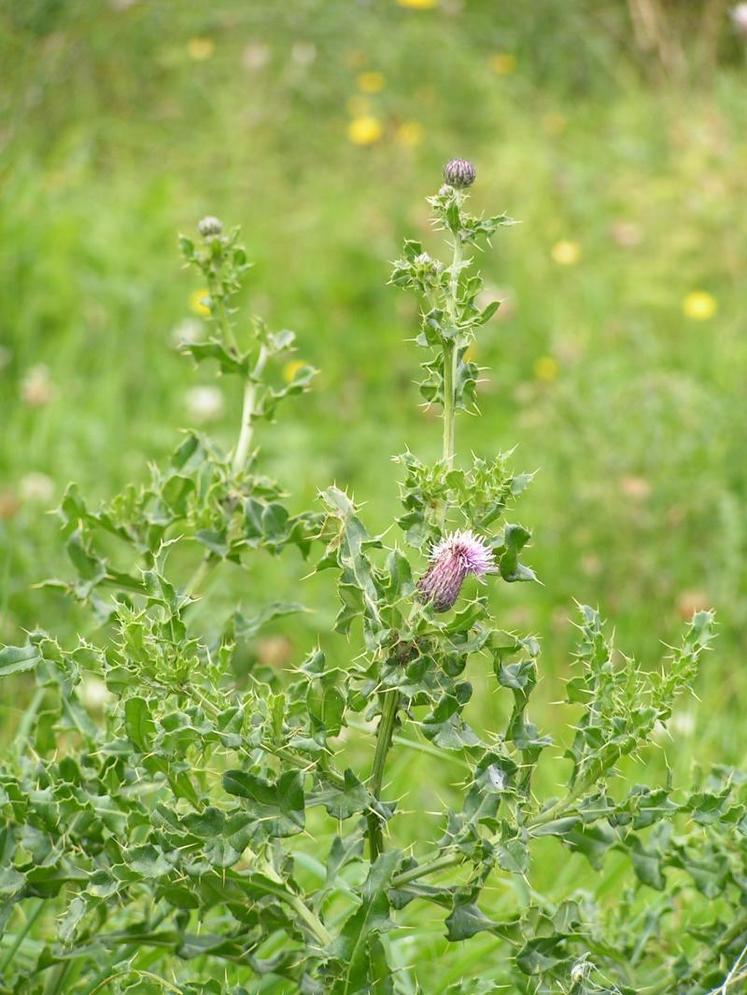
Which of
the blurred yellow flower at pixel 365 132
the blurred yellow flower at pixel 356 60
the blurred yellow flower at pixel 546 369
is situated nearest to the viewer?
the blurred yellow flower at pixel 546 369

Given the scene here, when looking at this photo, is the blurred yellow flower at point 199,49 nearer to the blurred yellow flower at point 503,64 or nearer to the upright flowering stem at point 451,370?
the blurred yellow flower at point 503,64

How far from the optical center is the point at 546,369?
4.05 meters

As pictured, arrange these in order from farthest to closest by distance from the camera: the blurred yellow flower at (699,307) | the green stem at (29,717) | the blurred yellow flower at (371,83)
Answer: the blurred yellow flower at (371,83) < the blurred yellow flower at (699,307) < the green stem at (29,717)

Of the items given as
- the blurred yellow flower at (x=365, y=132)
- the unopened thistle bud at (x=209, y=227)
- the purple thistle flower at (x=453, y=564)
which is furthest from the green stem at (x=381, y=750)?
the blurred yellow flower at (x=365, y=132)

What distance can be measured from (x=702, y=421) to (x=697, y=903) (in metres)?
1.40

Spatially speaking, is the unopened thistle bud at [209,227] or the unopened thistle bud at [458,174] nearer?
the unopened thistle bud at [458,174]

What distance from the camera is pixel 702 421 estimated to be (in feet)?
10.4

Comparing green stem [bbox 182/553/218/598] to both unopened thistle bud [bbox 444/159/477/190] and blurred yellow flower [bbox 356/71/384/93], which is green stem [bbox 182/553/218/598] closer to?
unopened thistle bud [bbox 444/159/477/190]

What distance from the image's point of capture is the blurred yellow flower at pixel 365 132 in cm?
530

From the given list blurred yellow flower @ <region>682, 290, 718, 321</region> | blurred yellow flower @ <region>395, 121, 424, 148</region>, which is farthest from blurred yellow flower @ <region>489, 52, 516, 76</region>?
blurred yellow flower @ <region>682, 290, 718, 321</region>

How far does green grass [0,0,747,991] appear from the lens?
3088mm

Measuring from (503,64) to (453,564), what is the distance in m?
5.47

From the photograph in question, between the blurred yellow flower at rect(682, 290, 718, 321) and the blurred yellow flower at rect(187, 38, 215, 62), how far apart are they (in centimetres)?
248

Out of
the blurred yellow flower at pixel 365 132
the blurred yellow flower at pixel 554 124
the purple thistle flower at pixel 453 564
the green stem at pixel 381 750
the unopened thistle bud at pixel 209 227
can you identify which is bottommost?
the green stem at pixel 381 750
